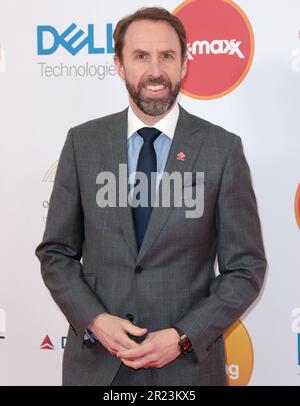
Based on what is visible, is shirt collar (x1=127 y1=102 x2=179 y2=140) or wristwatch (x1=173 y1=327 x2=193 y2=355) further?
shirt collar (x1=127 y1=102 x2=179 y2=140)

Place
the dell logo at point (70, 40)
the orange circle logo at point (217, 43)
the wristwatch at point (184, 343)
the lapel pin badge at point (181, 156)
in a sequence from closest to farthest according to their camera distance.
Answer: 1. the wristwatch at point (184, 343)
2. the lapel pin badge at point (181, 156)
3. the orange circle logo at point (217, 43)
4. the dell logo at point (70, 40)

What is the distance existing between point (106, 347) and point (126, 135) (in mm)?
783

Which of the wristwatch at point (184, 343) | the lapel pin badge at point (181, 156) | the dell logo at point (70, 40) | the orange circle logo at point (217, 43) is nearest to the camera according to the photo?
the wristwatch at point (184, 343)

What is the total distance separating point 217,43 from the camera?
2586 mm

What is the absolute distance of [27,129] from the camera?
110 inches

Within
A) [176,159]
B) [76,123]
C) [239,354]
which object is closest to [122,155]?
[176,159]

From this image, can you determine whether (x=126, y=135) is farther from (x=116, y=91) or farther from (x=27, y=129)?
(x=27, y=129)

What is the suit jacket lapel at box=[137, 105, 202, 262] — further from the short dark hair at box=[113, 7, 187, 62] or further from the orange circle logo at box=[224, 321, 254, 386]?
the orange circle logo at box=[224, 321, 254, 386]

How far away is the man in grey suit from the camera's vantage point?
5.90 feet

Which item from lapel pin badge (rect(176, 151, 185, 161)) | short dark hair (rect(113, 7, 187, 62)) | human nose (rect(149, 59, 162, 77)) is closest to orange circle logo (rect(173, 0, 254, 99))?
short dark hair (rect(113, 7, 187, 62))

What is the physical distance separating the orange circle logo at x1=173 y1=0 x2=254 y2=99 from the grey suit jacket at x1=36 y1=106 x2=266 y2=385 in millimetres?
744

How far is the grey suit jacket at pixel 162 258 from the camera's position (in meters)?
1.81

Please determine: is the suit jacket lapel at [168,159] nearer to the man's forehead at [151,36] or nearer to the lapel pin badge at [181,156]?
the lapel pin badge at [181,156]

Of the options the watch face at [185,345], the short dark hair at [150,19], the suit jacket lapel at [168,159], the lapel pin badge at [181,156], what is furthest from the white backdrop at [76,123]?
the watch face at [185,345]
